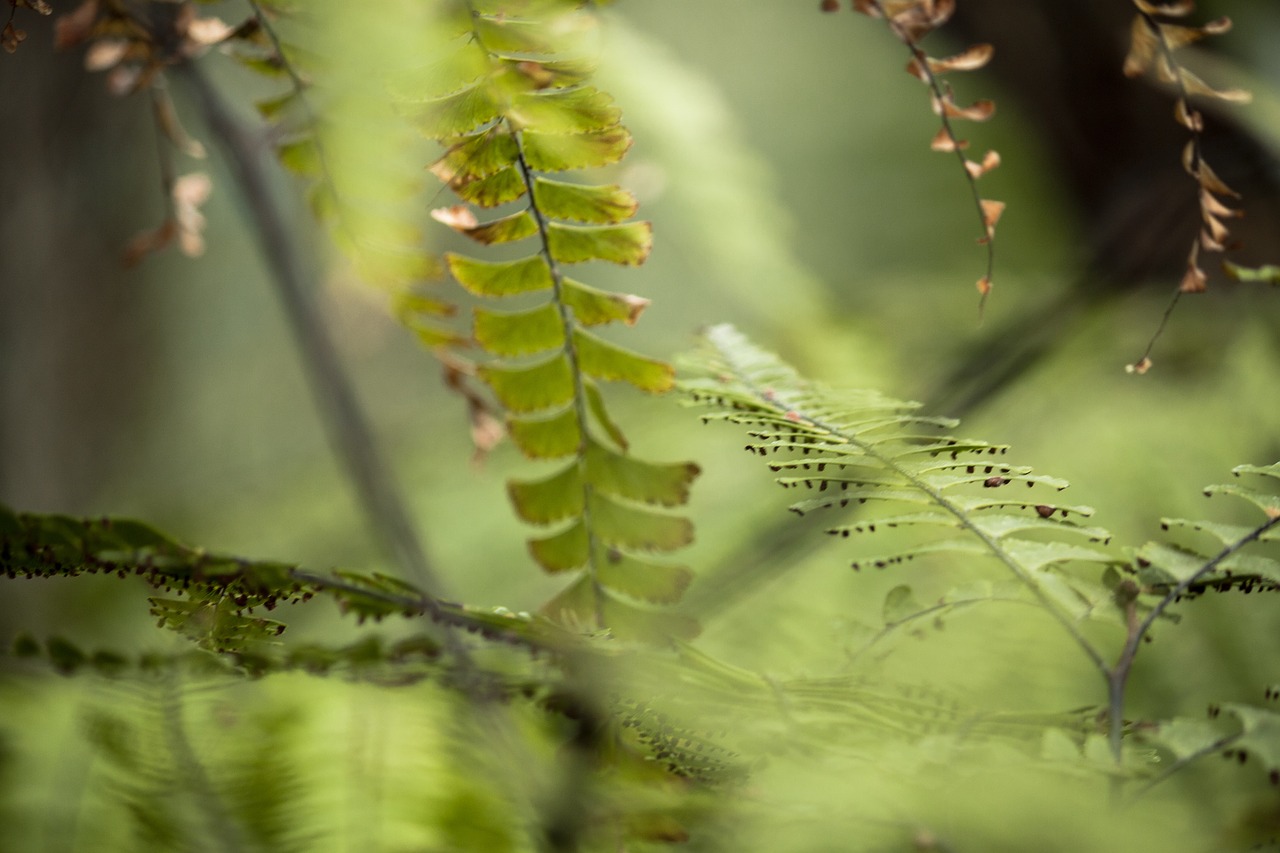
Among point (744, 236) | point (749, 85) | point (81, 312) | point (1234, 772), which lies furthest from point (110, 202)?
point (749, 85)

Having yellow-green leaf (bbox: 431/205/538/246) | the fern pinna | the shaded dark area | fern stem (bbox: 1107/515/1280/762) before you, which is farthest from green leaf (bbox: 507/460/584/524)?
the shaded dark area

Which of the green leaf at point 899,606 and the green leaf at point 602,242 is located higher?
the green leaf at point 602,242

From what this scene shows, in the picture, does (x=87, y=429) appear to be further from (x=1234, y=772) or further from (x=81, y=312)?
(x=1234, y=772)

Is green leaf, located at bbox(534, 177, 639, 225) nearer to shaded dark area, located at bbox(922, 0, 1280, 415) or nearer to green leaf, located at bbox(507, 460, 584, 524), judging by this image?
green leaf, located at bbox(507, 460, 584, 524)

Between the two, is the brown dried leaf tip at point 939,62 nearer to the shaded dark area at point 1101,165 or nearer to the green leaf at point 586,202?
the green leaf at point 586,202

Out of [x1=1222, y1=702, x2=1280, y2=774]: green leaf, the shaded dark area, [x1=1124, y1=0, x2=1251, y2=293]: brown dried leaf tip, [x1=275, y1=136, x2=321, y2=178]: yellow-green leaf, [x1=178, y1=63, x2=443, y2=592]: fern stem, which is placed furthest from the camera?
the shaded dark area

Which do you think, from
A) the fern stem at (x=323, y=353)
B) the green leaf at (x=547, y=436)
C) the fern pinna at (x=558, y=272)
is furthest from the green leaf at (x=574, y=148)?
the fern stem at (x=323, y=353)
